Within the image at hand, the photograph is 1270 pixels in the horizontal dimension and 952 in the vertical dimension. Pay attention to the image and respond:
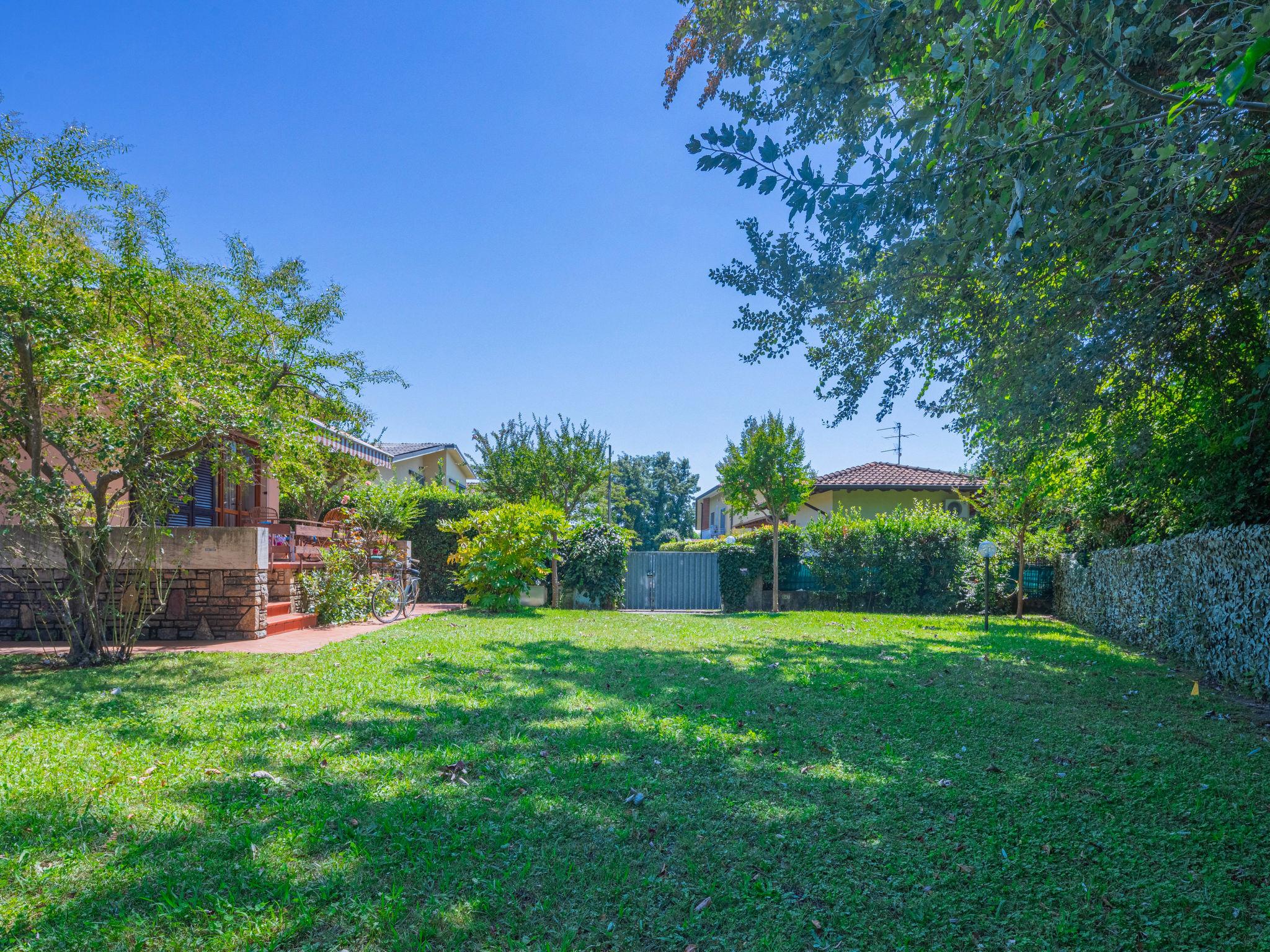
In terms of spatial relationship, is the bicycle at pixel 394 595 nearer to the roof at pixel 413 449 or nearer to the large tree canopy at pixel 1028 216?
the large tree canopy at pixel 1028 216

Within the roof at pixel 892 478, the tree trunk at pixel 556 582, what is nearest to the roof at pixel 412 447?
the tree trunk at pixel 556 582

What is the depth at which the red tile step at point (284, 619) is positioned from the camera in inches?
384

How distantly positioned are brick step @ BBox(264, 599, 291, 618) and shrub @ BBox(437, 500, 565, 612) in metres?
3.42

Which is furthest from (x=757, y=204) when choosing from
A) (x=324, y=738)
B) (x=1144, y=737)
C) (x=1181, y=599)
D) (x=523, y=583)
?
(x=523, y=583)

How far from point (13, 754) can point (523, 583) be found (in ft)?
31.9

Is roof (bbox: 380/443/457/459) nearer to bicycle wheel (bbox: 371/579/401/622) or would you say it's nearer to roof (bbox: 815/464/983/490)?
bicycle wheel (bbox: 371/579/401/622)

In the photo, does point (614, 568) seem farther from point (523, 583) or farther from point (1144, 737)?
point (1144, 737)

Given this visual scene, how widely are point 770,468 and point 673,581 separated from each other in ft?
15.6

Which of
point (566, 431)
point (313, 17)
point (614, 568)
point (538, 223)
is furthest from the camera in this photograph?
point (566, 431)

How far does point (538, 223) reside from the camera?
13.3 m

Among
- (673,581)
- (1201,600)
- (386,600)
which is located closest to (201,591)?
(386,600)

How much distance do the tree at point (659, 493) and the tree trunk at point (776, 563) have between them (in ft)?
109

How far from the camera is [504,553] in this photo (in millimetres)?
13328

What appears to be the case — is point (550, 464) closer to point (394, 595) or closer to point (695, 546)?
point (394, 595)
